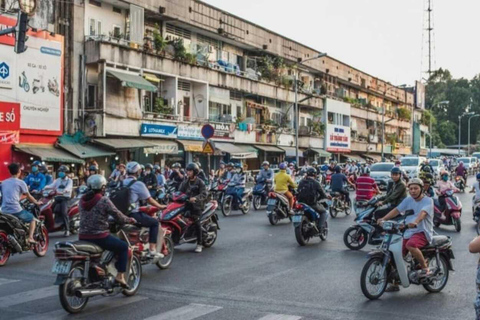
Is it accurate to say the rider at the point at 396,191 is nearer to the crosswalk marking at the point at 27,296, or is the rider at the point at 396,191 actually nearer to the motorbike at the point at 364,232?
the motorbike at the point at 364,232

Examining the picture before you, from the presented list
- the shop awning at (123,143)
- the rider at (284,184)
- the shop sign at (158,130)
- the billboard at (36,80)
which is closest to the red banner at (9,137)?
the billboard at (36,80)

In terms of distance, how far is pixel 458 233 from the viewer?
16.3 metres

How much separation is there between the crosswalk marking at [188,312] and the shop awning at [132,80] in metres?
23.3

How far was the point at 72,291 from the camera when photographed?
24.1 feet

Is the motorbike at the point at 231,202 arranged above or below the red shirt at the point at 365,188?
below

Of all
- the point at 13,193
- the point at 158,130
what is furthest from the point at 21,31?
the point at 158,130

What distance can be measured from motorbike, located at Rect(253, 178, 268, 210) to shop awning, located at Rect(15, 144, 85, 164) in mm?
9143

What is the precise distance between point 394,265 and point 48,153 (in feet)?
69.0

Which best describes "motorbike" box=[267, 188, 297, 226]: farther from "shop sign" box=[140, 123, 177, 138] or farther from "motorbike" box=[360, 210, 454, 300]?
"shop sign" box=[140, 123, 177, 138]

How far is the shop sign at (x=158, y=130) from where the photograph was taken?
1273 inches

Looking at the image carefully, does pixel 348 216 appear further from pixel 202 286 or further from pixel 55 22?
pixel 55 22

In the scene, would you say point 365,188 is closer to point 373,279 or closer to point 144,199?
point 144,199

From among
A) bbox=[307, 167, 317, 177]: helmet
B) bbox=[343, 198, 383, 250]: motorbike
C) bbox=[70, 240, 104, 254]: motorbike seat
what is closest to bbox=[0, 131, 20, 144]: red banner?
bbox=[307, 167, 317, 177]: helmet

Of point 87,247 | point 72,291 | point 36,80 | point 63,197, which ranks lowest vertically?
point 72,291
